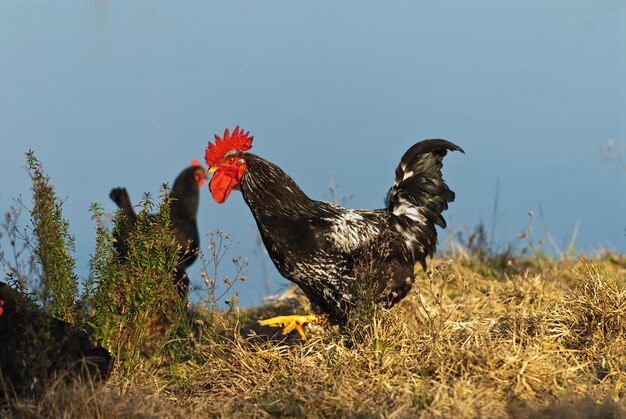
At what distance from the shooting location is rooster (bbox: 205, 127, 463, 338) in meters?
6.67

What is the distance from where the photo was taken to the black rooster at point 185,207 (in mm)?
8922

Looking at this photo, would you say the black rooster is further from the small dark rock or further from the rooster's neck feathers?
the small dark rock

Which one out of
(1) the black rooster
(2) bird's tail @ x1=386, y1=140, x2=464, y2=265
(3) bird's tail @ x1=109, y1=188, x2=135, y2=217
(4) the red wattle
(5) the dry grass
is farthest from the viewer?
(3) bird's tail @ x1=109, y1=188, x2=135, y2=217

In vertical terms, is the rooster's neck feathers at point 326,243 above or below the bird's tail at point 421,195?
below

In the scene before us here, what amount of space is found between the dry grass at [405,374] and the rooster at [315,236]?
38cm

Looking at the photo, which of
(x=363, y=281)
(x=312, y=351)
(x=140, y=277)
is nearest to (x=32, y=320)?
(x=140, y=277)

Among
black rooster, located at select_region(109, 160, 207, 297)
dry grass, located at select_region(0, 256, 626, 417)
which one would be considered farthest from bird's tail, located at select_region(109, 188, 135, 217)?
dry grass, located at select_region(0, 256, 626, 417)

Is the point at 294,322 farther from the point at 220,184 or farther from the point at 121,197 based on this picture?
the point at 121,197

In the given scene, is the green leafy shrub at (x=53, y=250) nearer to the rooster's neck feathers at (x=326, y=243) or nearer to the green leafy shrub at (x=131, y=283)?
the green leafy shrub at (x=131, y=283)

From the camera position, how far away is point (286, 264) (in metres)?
6.71

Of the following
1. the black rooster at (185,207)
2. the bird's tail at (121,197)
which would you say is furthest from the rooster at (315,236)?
the bird's tail at (121,197)

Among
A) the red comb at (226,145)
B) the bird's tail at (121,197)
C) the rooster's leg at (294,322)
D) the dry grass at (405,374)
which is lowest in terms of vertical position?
the dry grass at (405,374)

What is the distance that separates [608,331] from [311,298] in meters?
2.33

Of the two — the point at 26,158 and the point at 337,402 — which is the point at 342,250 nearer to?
the point at 337,402
